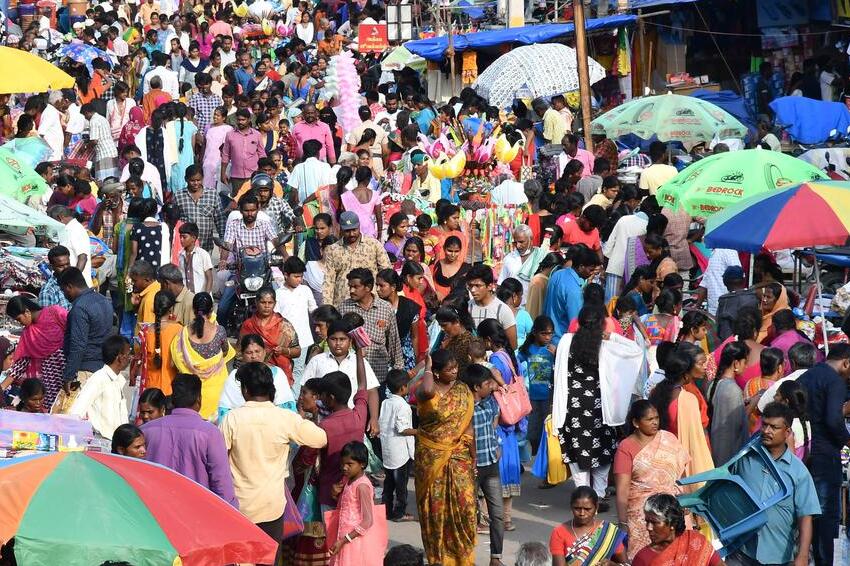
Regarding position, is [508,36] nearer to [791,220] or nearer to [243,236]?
[243,236]

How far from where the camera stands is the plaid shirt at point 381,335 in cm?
1182

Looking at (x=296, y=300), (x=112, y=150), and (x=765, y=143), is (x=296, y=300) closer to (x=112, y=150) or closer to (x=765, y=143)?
(x=112, y=150)

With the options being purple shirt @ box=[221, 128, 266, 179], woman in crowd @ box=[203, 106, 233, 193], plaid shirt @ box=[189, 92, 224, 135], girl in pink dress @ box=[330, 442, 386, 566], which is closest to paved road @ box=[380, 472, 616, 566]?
girl in pink dress @ box=[330, 442, 386, 566]

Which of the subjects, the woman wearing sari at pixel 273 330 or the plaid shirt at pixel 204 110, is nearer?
the woman wearing sari at pixel 273 330

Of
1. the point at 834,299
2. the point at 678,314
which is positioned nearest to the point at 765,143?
the point at 834,299

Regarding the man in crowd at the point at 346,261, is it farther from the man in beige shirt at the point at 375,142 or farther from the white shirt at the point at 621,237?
the man in beige shirt at the point at 375,142

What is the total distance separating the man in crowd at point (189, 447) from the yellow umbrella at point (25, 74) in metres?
6.98

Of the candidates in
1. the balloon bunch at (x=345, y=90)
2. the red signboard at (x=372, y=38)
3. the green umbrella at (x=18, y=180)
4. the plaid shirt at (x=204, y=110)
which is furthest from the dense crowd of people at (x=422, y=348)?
the red signboard at (x=372, y=38)

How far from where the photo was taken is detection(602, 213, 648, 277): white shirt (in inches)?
575

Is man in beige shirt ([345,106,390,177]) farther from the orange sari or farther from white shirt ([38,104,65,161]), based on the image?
the orange sari

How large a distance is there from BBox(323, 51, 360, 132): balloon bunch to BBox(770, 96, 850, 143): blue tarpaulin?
221 inches

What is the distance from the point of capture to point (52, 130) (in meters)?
19.5

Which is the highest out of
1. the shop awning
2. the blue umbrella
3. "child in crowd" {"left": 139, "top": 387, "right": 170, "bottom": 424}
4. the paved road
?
the blue umbrella

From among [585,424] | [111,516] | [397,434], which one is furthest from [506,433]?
[111,516]
